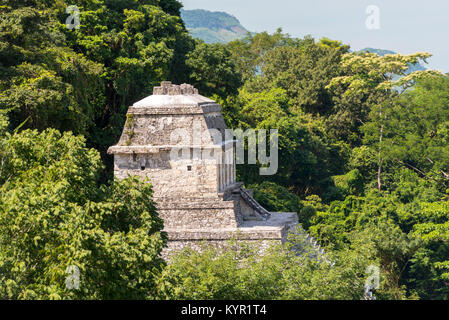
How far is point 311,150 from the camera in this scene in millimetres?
41875

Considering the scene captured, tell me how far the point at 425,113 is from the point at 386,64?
482 centimetres

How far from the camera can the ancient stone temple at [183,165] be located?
2169cm

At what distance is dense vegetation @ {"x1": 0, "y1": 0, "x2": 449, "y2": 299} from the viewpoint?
13258 mm

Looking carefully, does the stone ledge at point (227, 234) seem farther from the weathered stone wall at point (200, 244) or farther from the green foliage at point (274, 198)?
the green foliage at point (274, 198)

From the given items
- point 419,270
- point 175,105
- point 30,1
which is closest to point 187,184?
point 175,105

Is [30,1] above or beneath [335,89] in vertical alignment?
above

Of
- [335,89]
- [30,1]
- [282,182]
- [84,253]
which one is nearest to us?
[84,253]

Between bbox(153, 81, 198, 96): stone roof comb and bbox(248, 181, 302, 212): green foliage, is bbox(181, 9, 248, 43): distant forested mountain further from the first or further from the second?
bbox(153, 81, 198, 96): stone roof comb

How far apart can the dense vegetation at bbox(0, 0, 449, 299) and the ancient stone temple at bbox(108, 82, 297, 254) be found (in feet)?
6.34

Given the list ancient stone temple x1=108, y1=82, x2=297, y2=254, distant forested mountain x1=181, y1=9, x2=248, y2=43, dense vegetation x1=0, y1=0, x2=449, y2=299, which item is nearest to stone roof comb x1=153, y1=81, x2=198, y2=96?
ancient stone temple x1=108, y1=82, x2=297, y2=254

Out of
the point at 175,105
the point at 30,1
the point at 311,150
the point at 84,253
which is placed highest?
the point at 30,1

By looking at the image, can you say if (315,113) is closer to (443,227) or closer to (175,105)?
(443,227)

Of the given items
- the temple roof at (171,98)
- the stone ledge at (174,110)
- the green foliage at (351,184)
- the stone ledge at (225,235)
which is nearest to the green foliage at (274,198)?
the green foliage at (351,184)

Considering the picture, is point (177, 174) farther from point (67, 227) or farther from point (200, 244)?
point (67, 227)
